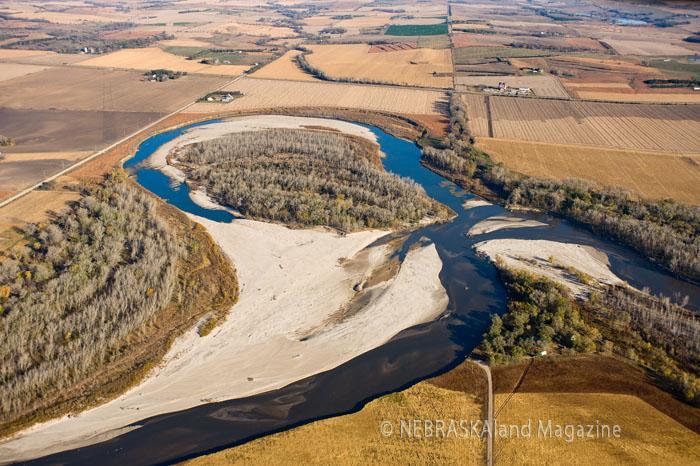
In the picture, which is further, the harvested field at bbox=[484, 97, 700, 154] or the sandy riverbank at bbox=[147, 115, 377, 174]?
the sandy riverbank at bbox=[147, 115, 377, 174]

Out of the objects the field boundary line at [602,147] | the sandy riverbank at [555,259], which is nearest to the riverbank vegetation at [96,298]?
the sandy riverbank at [555,259]

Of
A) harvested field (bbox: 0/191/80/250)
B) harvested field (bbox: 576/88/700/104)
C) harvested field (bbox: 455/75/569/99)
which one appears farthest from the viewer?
harvested field (bbox: 455/75/569/99)

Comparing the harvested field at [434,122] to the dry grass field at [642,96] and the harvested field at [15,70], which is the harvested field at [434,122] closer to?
the dry grass field at [642,96]

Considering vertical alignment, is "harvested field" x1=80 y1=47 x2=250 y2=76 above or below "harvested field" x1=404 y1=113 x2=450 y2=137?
above

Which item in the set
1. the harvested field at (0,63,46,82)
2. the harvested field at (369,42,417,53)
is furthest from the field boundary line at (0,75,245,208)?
the harvested field at (369,42,417,53)

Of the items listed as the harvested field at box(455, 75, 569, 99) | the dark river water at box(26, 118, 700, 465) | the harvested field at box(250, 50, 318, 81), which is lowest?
the dark river water at box(26, 118, 700, 465)

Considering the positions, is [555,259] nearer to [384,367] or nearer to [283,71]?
[384,367]

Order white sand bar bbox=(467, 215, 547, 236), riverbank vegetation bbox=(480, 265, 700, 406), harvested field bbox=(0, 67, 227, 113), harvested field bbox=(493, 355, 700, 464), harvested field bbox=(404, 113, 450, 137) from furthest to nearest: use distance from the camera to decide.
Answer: harvested field bbox=(0, 67, 227, 113) → harvested field bbox=(404, 113, 450, 137) → white sand bar bbox=(467, 215, 547, 236) → riverbank vegetation bbox=(480, 265, 700, 406) → harvested field bbox=(493, 355, 700, 464)

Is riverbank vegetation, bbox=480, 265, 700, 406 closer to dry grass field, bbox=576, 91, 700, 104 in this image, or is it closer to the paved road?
the paved road
